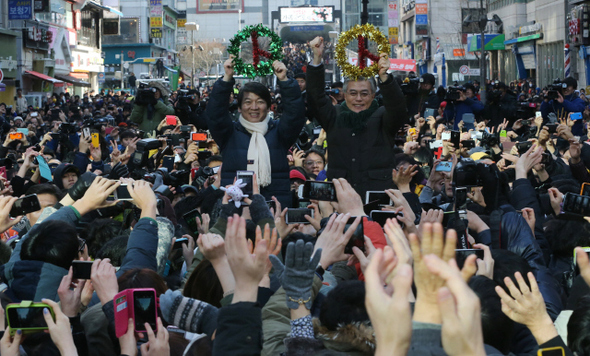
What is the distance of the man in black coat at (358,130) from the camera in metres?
6.45

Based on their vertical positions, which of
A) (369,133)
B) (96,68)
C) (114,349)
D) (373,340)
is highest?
(96,68)

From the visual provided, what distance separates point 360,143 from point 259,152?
0.82m

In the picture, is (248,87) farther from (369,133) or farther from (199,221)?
(199,221)

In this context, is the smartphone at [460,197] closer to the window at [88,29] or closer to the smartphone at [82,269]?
the smartphone at [82,269]

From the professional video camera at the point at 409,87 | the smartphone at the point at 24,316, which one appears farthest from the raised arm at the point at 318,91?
the professional video camera at the point at 409,87

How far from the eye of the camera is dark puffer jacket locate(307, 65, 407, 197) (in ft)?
21.2

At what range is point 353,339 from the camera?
9.01 feet

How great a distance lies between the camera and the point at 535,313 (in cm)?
293

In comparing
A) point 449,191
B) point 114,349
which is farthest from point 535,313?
point 449,191

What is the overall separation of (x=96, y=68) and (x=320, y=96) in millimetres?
59574

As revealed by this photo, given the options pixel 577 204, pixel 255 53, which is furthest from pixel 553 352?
pixel 255 53

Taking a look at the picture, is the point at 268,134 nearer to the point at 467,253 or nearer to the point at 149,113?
the point at 467,253

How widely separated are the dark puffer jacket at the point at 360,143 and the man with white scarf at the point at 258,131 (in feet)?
0.71

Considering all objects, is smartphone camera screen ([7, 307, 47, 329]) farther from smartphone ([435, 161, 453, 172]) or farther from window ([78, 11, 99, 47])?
window ([78, 11, 99, 47])
